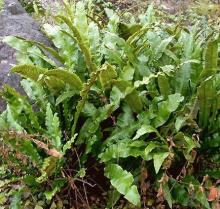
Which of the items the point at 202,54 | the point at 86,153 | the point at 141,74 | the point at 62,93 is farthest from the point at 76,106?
the point at 202,54

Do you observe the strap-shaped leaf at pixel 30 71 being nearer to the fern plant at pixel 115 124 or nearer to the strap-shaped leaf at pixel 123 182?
the fern plant at pixel 115 124

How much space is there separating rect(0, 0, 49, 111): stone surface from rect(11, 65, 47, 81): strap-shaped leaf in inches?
24.7

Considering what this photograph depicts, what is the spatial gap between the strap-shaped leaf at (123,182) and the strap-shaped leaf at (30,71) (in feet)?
3.04

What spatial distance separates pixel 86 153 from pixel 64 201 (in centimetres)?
42

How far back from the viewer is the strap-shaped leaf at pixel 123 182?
9.89ft

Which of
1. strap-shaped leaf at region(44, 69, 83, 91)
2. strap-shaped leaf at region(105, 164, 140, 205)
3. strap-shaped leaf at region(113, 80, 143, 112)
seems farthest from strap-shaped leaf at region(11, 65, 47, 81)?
strap-shaped leaf at region(105, 164, 140, 205)

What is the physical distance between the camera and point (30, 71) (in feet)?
11.3

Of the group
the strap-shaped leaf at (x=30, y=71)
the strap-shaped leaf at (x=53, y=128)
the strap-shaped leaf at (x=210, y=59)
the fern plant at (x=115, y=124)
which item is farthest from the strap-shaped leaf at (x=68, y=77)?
the strap-shaped leaf at (x=210, y=59)

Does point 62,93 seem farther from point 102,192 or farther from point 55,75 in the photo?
point 102,192

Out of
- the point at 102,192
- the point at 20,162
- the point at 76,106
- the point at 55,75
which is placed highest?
the point at 55,75

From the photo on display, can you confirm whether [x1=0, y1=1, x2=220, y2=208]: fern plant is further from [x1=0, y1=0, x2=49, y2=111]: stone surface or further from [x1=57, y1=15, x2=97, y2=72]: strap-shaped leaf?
[x1=0, y1=0, x2=49, y2=111]: stone surface

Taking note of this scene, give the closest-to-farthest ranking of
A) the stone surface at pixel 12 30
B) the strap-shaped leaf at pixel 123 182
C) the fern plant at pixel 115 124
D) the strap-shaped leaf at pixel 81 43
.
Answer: the strap-shaped leaf at pixel 123 182 → the fern plant at pixel 115 124 → the strap-shaped leaf at pixel 81 43 → the stone surface at pixel 12 30

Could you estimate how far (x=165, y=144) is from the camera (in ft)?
10.9

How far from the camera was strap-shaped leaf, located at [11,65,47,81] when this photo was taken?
11.0 feet
